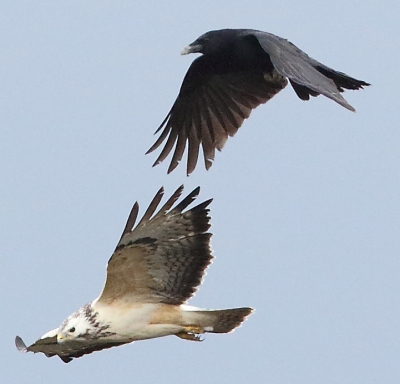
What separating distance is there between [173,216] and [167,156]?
7.11ft

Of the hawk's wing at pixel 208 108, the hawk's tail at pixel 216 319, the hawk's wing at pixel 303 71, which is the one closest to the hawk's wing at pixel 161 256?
the hawk's tail at pixel 216 319

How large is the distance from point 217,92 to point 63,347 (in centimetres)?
271

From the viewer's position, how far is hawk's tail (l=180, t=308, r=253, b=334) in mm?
7930

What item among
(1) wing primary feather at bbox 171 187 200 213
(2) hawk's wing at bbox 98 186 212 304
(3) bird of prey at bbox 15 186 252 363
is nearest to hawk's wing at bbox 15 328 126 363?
(3) bird of prey at bbox 15 186 252 363

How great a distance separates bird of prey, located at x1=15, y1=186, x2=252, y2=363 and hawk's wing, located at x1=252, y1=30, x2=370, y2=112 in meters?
1.00

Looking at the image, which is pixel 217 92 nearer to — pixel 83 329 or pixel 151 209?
pixel 151 209

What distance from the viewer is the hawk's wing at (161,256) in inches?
296

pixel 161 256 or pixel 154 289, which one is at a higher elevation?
pixel 161 256

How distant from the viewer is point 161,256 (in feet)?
25.2

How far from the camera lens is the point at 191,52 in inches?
358

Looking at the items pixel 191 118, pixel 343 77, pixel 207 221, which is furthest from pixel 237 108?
pixel 207 221

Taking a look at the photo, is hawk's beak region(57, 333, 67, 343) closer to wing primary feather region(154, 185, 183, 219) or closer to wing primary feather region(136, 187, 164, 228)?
wing primary feather region(136, 187, 164, 228)

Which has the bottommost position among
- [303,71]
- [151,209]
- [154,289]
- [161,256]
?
[154,289]

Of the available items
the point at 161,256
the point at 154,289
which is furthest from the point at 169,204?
the point at 154,289
